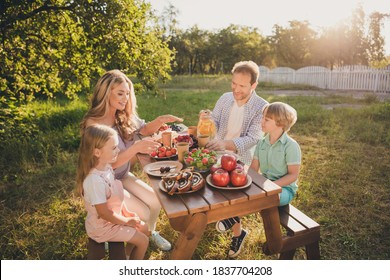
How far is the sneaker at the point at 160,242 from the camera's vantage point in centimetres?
290

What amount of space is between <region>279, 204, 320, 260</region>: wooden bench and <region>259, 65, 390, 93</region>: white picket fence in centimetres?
1295

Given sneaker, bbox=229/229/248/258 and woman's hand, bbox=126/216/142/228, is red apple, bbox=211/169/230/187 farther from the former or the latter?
sneaker, bbox=229/229/248/258

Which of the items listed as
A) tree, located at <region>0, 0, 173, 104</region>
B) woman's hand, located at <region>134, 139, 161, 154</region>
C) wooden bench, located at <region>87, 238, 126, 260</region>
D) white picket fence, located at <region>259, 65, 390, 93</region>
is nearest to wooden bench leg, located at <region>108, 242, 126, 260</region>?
wooden bench, located at <region>87, 238, 126, 260</region>

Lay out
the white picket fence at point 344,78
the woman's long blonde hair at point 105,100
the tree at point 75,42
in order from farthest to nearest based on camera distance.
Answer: the white picket fence at point 344,78 → the tree at point 75,42 → the woman's long blonde hair at point 105,100

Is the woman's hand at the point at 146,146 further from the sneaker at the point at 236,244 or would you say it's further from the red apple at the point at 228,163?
the sneaker at the point at 236,244

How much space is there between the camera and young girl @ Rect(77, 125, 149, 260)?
6.54 ft

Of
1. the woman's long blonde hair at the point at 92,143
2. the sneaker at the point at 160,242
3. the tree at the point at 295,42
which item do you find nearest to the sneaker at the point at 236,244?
the sneaker at the point at 160,242

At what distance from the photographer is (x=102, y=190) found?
199 centimetres

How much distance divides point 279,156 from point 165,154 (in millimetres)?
949

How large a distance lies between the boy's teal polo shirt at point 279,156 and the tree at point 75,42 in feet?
8.92

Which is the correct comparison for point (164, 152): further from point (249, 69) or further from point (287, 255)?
point (287, 255)

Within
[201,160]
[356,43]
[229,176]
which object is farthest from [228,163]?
[356,43]

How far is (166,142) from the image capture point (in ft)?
8.60
